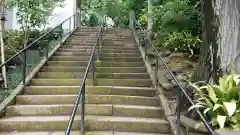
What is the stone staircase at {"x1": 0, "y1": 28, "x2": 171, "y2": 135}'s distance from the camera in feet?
14.8

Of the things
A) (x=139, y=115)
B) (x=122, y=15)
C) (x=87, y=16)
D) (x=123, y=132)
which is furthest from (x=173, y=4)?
(x=87, y=16)

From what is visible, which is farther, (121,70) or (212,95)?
(121,70)

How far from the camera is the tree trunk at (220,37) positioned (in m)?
4.10

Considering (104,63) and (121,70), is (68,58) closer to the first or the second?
(104,63)

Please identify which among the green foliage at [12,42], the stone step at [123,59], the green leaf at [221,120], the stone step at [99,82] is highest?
the green foliage at [12,42]

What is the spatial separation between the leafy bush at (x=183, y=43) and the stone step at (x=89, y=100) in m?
1.98

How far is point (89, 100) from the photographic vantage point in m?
5.27

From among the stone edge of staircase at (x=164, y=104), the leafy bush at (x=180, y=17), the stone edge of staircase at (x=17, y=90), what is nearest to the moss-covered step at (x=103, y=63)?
the stone edge of staircase at (x=17, y=90)

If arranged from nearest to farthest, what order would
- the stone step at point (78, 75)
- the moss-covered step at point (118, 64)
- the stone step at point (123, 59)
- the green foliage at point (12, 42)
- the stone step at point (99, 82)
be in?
the stone step at point (99, 82) → the stone step at point (78, 75) → the moss-covered step at point (118, 64) → the stone step at point (123, 59) → the green foliage at point (12, 42)

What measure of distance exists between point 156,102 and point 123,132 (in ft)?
3.66

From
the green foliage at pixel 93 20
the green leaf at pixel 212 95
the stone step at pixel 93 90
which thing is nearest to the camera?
the green leaf at pixel 212 95

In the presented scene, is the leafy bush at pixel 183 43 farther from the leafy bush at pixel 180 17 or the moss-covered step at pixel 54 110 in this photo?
the moss-covered step at pixel 54 110

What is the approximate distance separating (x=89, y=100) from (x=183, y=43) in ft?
9.32

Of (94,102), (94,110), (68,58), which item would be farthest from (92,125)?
(68,58)
